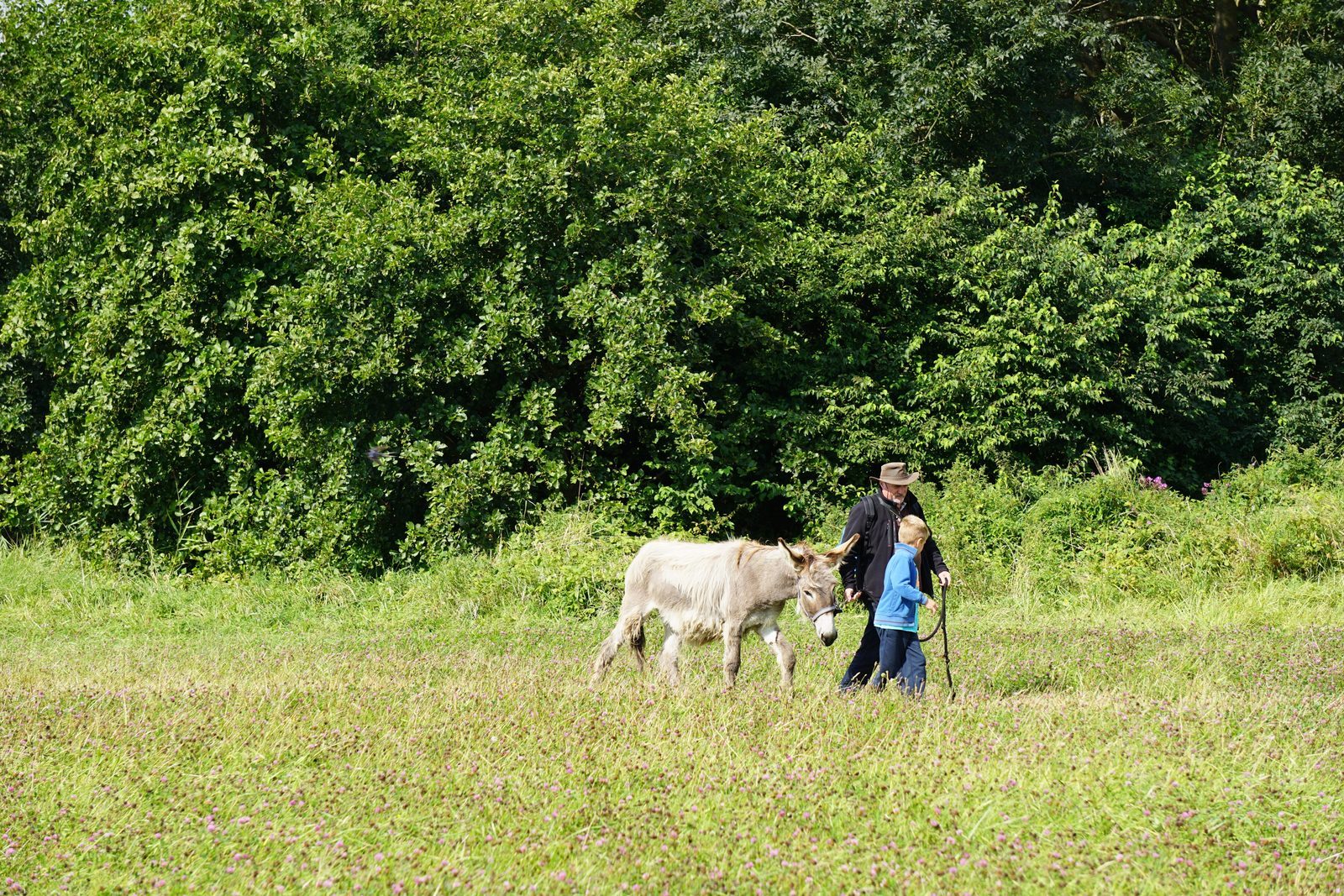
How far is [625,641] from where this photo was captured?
10.0m

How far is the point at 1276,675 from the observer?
10297 mm

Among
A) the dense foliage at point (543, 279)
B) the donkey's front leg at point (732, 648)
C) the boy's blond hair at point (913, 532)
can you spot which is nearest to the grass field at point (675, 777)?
the donkey's front leg at point (732, 648)

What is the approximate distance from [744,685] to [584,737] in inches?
80.3

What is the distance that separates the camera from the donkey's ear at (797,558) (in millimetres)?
8953

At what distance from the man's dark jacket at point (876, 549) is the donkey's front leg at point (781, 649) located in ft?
2.10

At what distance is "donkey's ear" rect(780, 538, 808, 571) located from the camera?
895cm

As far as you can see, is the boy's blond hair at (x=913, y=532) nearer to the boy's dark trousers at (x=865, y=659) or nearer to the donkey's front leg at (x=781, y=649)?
the boy's dark trousers at (x=865, y=659)

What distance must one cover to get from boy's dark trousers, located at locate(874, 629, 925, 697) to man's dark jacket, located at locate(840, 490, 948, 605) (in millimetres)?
386

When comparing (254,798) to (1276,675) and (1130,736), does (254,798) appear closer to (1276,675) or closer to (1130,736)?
(1130,736)


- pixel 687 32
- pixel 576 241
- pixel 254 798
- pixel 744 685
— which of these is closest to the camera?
pixel 254 798

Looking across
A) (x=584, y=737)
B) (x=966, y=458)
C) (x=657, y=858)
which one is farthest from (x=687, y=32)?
(x=657, y=858)

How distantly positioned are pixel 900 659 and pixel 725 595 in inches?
54.5

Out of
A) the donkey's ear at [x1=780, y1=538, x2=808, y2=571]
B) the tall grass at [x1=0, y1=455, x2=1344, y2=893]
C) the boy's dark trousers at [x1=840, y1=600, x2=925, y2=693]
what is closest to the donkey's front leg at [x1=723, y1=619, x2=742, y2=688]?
the tall grass at [x1=0, y1=455, x2=1344, y2=893]

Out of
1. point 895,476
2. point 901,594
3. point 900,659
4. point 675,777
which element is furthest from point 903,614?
point 675,777
